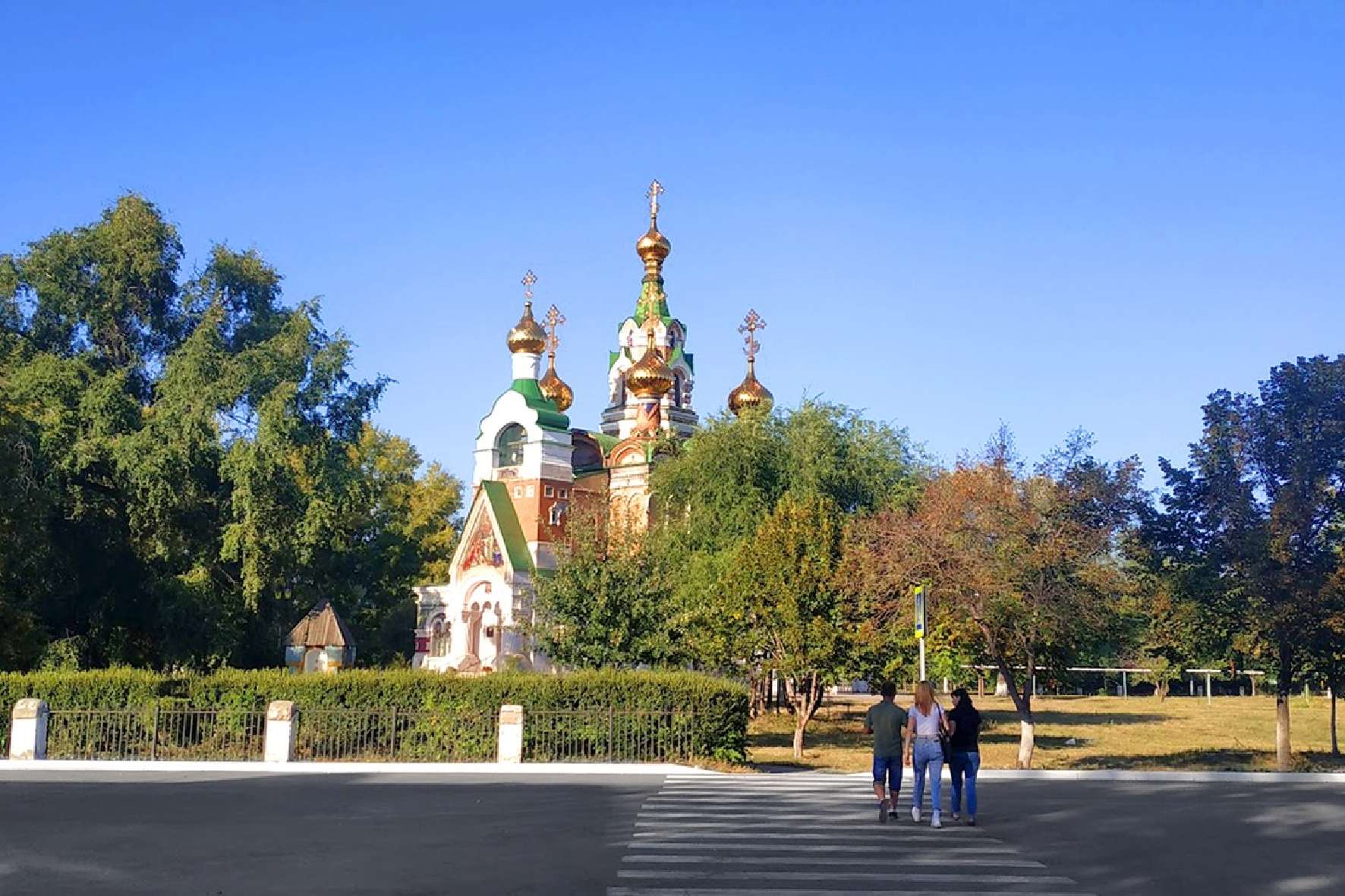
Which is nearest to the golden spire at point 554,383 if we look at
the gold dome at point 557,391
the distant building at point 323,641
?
the gold dome at point 557,391

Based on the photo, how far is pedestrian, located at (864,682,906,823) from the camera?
595 inches

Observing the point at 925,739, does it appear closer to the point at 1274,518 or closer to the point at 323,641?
the point at 1274,518

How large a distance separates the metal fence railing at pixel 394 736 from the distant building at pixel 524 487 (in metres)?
27.6

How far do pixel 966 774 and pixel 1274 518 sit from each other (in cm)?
1350

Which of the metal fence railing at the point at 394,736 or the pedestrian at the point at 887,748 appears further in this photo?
the metal fence railing at the point at 394,736

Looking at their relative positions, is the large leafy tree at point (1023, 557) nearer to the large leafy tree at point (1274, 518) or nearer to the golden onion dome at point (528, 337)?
the large leafy tree at point (1274, 518)

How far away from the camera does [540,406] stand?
6219 cm

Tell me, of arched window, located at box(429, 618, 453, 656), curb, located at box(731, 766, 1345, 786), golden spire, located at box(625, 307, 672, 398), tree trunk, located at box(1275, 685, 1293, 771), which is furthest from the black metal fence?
golden spire, located at box(625, 307, 672, 398)

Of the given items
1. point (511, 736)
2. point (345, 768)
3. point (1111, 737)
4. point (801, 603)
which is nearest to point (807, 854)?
point (511, 736)

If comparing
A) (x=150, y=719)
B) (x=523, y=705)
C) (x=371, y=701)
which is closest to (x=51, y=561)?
(x=150, y=719)

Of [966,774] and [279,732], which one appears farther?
[279,732]

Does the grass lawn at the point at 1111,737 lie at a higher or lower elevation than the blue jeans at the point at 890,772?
lower

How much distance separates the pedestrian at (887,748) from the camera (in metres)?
15.1

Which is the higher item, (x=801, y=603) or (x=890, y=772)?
(x=801, y=603)
